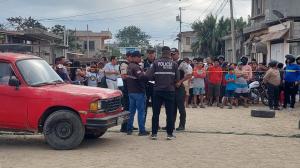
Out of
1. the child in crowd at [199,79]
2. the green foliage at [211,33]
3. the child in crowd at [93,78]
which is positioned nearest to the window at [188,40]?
the green foliage at [211,33]

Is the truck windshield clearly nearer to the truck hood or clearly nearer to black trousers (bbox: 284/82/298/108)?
the truck hood

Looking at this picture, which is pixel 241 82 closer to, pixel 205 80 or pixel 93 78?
pixel 205 80

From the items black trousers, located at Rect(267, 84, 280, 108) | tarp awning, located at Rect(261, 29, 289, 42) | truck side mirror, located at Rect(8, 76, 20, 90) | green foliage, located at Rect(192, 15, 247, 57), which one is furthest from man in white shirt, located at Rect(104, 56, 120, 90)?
green foliage, located at Rect(192, 15, 247, 57)

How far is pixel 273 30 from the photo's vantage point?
27.7m

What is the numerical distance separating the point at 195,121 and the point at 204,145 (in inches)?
162

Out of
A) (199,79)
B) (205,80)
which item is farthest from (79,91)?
(205,80)

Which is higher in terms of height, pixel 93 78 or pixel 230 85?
pixel 93 78

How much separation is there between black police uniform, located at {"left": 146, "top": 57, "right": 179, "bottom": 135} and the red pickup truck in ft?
4.32

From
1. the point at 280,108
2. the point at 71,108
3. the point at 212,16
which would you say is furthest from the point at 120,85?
the point at 212,16

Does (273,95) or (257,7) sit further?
(257,7)

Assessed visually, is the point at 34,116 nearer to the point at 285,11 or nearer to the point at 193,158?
the point at 193,158

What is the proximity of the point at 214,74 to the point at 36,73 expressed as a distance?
31.5 ft

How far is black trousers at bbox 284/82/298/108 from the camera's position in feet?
58.0

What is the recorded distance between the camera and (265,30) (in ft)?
97.3
